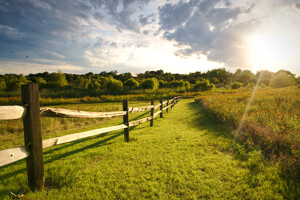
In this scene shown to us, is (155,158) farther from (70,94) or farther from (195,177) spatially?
(70,94)

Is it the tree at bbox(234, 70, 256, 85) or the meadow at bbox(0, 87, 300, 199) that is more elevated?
the tree at bbox(234, 70, 256, 85)

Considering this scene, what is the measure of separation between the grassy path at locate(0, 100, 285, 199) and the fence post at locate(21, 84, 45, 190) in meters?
0.33

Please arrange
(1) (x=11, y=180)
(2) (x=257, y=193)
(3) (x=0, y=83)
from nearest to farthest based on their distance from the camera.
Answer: (2) (x=257, y=193) → (1) (x=11, y=180) → (3) (x=0, y=83)

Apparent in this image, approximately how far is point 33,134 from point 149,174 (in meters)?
2.52

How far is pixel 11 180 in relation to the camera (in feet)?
9.22

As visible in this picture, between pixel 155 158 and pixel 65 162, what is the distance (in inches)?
98.2

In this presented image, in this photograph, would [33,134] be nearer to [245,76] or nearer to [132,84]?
[132,84]

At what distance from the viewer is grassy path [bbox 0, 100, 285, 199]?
2.54 m

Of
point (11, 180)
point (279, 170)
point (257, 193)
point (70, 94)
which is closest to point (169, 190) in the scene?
point (257, 193)

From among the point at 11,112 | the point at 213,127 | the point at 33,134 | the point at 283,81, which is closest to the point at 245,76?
the point at 283,81

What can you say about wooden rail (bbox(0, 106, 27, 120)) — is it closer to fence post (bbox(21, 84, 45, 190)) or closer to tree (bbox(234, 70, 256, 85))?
fence post (bbox(21, 84, 45, 190))

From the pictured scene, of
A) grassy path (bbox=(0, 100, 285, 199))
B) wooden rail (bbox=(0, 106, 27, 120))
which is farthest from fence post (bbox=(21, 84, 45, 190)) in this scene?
grassy path (bbox=(0, 100, 285, 199))

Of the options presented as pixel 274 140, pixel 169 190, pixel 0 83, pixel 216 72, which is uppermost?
pixel 216 72

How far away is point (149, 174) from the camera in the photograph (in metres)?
3.14
